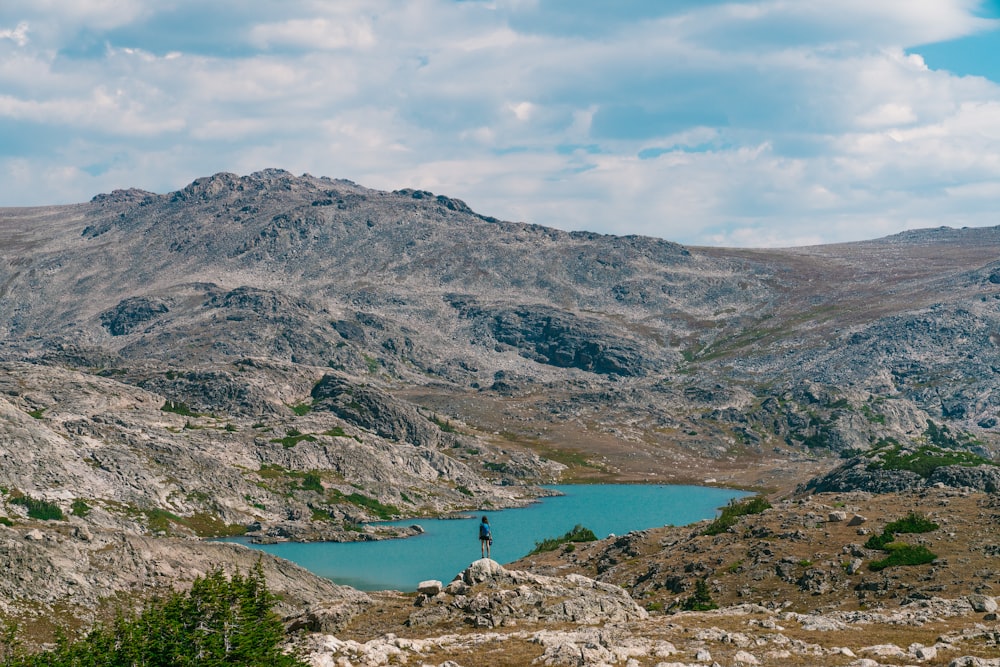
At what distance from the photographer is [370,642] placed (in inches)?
1513

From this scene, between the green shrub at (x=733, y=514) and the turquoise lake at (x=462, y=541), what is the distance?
138 feet

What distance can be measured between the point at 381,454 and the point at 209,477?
4458cm

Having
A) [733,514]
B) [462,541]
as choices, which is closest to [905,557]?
[733,514]

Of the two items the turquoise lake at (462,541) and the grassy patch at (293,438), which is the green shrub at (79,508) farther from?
the grassy patch at (293,438)

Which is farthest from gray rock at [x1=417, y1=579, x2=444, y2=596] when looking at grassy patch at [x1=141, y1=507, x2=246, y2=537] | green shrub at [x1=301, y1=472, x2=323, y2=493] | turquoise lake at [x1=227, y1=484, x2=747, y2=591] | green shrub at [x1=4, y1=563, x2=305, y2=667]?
green shrub at [x1=301, y1=472, x2=323, y2=493]

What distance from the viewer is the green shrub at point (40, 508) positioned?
11144 cm

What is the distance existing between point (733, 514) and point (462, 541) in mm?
75742

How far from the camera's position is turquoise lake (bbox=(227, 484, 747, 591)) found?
114 metres

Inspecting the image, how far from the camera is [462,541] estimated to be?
5605 inches

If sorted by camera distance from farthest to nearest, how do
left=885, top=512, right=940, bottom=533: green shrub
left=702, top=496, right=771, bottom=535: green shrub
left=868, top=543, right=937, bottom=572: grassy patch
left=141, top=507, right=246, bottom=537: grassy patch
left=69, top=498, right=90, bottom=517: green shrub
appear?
1. left=141, top=507, right=246, bottom=537: grassy patch
2. left=69, top=498, right=90, bottom=517: green shrub
3. left=702, top=496, right=771, bottom=535: green shrub
4. left=885, top=512, right=940, bottom=533: green shrub
5. left=868, top=543, right=937, bottom=572: grassy patch

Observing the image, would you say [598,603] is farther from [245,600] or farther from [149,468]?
[149,468]

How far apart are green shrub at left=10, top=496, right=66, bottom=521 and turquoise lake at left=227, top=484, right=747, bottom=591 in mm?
26342

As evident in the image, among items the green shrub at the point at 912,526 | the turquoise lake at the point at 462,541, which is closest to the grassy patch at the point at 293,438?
the turquoise lake at the point at 462,541

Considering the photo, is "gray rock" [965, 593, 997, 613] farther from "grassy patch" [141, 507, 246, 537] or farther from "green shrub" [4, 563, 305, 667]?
"grassy patch" [141, 507, 246, 537]
